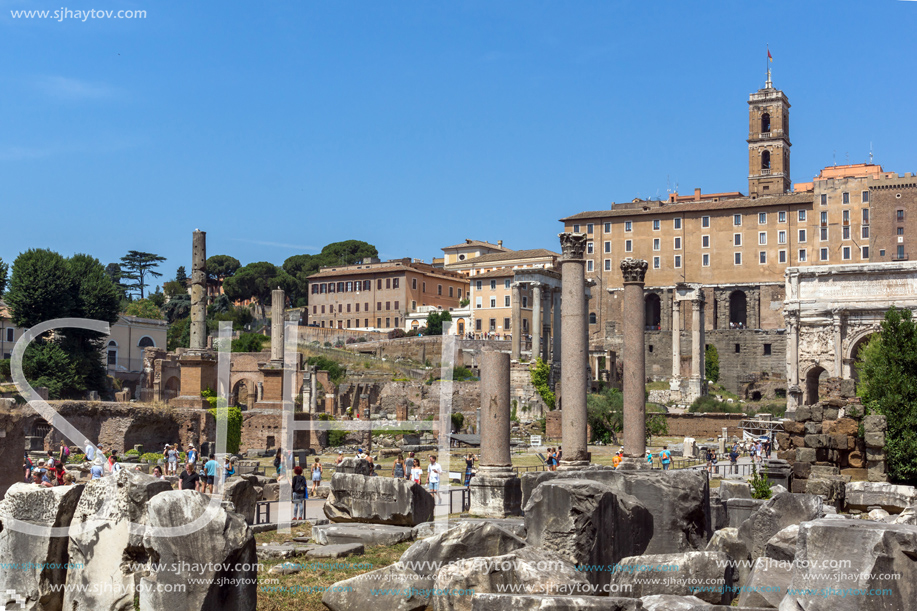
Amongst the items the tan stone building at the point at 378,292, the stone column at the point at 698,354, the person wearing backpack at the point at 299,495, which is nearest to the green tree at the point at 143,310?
the tan stone building at the point at 378,292

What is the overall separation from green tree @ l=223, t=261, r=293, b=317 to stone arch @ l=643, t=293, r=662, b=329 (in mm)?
36526

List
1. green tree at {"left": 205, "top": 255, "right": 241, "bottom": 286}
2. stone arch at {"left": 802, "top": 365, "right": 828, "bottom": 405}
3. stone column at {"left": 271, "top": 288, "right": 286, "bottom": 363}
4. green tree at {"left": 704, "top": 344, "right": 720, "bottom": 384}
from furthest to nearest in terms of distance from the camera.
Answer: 1. green tree at {"left": 205, "top": 255, "right": 241, "bottom": 286}
2. green tree at {"left": 704, "top": 344, "right": 720, "bottom": 384}
3. stone arch at {"left": 802, "top": 365, "right": 828, "bottom": 405}
4. stone column at {"left": 271, "top": 288, "right": 286, "bottom": 363}

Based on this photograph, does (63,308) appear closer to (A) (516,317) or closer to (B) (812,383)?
(A) (516,317)

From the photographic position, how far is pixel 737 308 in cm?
7269

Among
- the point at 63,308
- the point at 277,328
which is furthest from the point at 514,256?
the point at 277,328

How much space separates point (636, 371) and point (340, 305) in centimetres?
7077

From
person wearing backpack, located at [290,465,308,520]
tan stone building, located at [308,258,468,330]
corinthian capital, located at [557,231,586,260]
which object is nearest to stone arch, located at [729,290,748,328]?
tan stone building, located at [308,258,468,330]

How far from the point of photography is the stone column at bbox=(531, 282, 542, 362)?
182 ft

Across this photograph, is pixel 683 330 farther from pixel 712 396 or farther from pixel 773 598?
pixel 773 598

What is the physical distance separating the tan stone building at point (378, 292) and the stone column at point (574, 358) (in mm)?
65479

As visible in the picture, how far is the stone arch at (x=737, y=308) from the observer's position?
7188cm

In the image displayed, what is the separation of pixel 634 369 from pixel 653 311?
6114 cm

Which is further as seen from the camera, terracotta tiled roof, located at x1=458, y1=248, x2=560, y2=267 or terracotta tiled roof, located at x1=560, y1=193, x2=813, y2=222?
terracotta tiled roof, located at x1=458, y1=248, x2=560, y2=267

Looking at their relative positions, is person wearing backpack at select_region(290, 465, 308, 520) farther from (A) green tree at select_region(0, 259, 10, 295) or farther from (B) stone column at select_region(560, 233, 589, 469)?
(A) green tree at select_region(0, 259, 10, 295)
